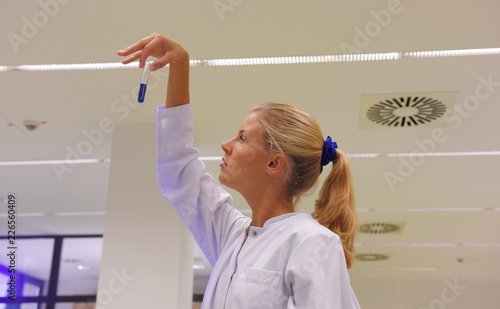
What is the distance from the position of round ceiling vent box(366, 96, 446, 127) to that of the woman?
223cm

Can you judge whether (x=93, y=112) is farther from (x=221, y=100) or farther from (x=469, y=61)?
(x=469, y=61)

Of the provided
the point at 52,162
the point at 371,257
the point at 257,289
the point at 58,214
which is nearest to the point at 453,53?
the point at 257,289

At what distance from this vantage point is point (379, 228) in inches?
243

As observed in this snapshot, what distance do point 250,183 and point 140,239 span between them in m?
2.51

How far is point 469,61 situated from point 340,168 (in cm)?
205

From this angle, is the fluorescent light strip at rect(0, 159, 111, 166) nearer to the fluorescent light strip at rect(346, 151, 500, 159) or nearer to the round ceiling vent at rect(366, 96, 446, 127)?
the fluorescent light strip at rect(346, 151, 500, 159)

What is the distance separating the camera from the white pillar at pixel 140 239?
3.46 meters

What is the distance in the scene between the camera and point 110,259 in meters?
3.51

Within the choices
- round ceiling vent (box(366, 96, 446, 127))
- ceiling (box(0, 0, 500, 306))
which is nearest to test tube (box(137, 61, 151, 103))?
ceiling (box(0, 0, 500, 306))

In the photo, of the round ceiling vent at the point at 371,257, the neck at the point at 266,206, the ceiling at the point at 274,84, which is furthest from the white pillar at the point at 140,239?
the round ceiling vent at the point at 371,257

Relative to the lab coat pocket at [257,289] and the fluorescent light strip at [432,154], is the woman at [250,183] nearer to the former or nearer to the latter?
the lab coat pocket at [257,289]

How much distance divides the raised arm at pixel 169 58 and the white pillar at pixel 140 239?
96.9 inches

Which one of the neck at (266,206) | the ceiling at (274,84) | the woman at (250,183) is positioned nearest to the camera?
the woman at (250,183)

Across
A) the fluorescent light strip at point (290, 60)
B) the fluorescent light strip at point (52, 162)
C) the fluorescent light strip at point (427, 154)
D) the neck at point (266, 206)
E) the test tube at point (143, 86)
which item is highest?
the fluorescent light strip at point (290, 60)
